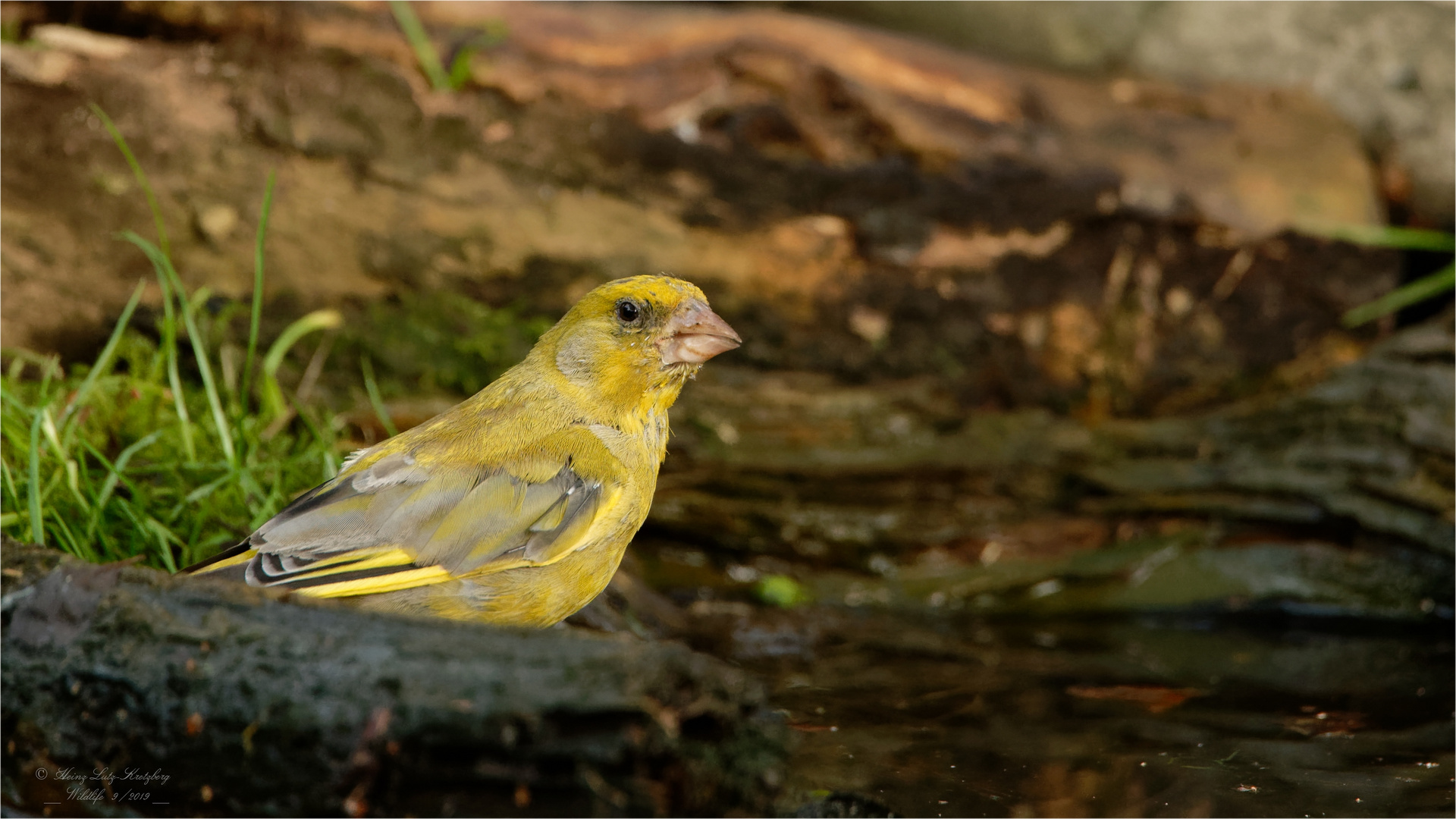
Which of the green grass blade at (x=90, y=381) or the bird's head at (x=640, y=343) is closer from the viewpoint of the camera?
the bird's head at (x=640, y=343)

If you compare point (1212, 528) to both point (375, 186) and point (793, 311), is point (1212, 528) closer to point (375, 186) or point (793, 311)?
point (793, 311)

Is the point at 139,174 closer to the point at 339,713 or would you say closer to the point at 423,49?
the point at 423,49

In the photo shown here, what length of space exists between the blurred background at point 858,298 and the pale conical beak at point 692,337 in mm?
1202

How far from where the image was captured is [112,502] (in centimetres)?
350

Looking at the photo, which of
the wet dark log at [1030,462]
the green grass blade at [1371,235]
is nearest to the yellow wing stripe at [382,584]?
the wet dark log at [1030,462]

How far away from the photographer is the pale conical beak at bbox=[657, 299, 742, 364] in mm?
3227

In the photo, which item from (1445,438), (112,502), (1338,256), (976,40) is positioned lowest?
(112,502)

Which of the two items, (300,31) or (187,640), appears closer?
(187,640)

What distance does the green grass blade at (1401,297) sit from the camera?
5.40 meters

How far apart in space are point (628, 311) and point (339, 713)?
1.54 m

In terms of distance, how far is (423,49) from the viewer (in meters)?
4.77

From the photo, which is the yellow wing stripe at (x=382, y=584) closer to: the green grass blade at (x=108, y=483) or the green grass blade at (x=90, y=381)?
the green grass blade at (x=108, y=483)

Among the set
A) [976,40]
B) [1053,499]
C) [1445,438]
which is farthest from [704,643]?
[976,40]

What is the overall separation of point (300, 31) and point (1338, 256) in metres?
5.04
